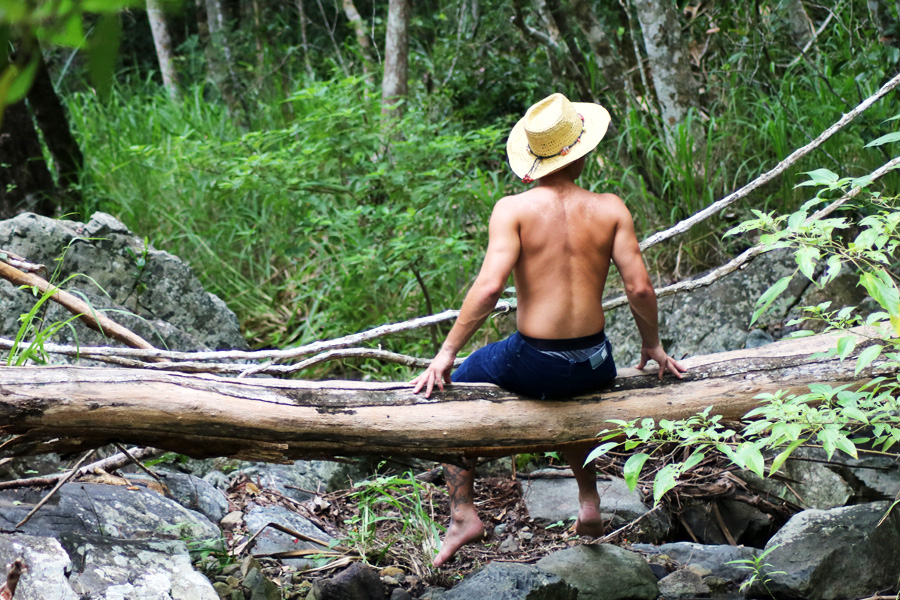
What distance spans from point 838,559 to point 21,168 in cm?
589

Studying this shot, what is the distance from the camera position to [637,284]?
2756 millimetres

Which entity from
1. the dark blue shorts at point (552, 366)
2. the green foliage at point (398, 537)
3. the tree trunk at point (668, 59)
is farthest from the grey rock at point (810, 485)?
the tree trunk at point (668, 59)

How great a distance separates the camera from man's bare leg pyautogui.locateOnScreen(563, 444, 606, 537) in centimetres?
303

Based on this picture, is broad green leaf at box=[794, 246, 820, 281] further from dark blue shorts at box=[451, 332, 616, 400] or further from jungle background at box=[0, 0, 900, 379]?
jungle background at box=[0, 0, 900, 379]

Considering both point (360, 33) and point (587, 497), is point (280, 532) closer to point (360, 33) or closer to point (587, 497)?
point (587, 497)

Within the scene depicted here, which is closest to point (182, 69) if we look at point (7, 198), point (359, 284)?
point (7, 198)

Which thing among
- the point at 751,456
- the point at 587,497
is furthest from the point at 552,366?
the point at 751,456

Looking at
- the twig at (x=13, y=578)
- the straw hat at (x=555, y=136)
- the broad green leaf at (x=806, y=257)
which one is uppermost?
the straw hat at (x=555, y=136)

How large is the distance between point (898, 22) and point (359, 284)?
150 inches

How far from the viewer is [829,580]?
2725 mm

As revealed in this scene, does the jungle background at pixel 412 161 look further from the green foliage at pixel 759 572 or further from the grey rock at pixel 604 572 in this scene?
the green foliage at pixel 759 572

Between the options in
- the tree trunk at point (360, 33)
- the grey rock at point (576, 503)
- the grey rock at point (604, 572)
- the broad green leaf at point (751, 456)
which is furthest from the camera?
the tree trunk at point (360, 33)

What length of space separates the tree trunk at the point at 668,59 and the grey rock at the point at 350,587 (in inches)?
149

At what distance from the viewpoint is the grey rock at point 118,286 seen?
4090 millimetres
